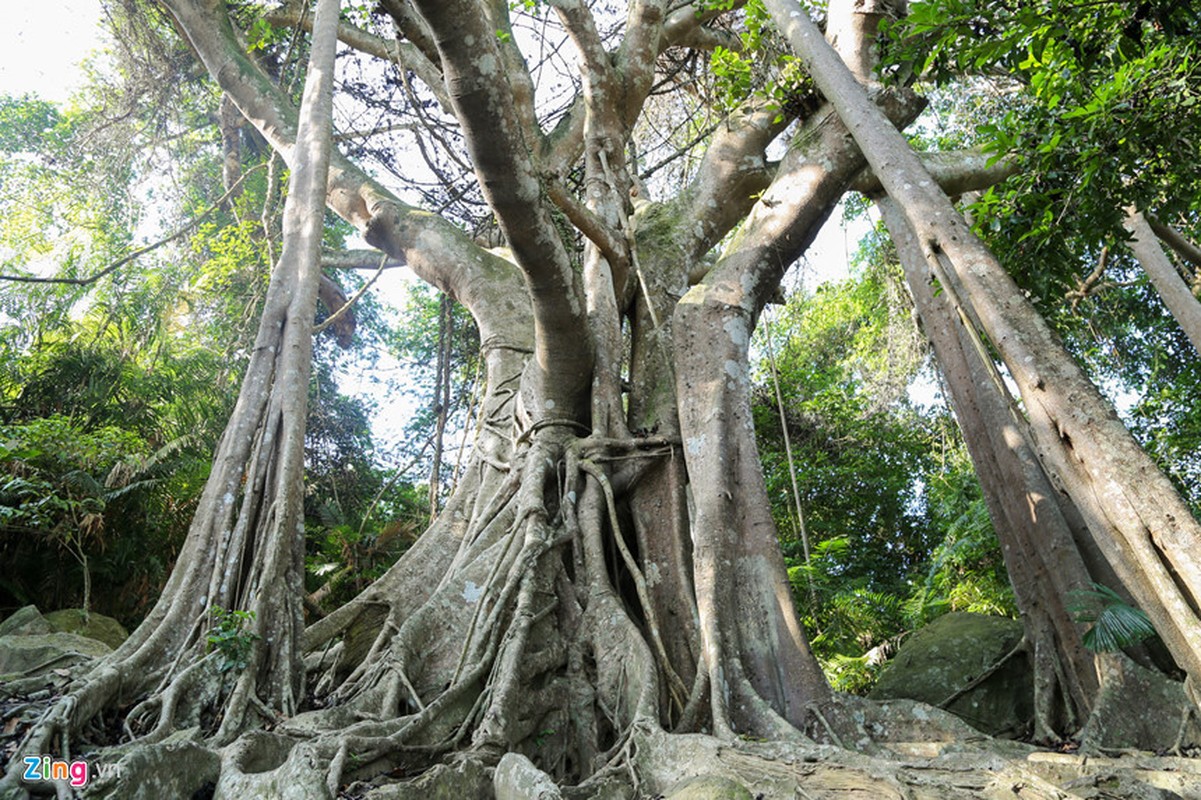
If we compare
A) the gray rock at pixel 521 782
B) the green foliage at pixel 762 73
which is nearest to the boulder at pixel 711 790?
the gray rock at pixel 521 782

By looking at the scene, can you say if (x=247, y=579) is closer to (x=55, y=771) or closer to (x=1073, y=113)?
(x=55, y=771)

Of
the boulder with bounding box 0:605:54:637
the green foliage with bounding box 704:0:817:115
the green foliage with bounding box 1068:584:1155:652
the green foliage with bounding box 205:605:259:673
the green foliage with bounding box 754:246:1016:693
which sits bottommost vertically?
the green foliage with bounding box 1068:584:1155:652

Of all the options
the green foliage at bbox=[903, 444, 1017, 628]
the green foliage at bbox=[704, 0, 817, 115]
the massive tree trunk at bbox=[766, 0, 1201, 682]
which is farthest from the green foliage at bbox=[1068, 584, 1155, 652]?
the green foliage at bbox=[903, 444, 1017, 628]

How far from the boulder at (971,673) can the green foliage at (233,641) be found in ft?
11.6

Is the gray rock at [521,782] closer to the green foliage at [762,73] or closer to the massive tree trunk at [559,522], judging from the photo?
the massive tree trunk at [559,522]

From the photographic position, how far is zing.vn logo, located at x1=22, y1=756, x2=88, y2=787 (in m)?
2.11

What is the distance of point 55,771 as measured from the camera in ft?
7.09

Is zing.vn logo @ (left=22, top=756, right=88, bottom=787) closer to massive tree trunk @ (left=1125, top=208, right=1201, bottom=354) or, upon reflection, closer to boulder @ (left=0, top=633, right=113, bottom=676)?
boulder @ (left=0, top=633, right=113, bottom=676)

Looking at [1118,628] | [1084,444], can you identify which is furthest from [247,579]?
[1118,628]

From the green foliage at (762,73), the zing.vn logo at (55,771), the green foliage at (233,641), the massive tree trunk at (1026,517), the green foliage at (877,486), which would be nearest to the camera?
the zing.vn logo at (55,771)

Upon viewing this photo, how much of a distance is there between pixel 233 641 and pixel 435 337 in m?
8.04

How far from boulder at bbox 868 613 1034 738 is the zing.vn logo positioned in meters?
4.02

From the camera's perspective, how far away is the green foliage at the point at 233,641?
3059 millimetres

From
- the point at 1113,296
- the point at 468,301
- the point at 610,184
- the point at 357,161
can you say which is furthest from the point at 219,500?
the point at 1113,296
